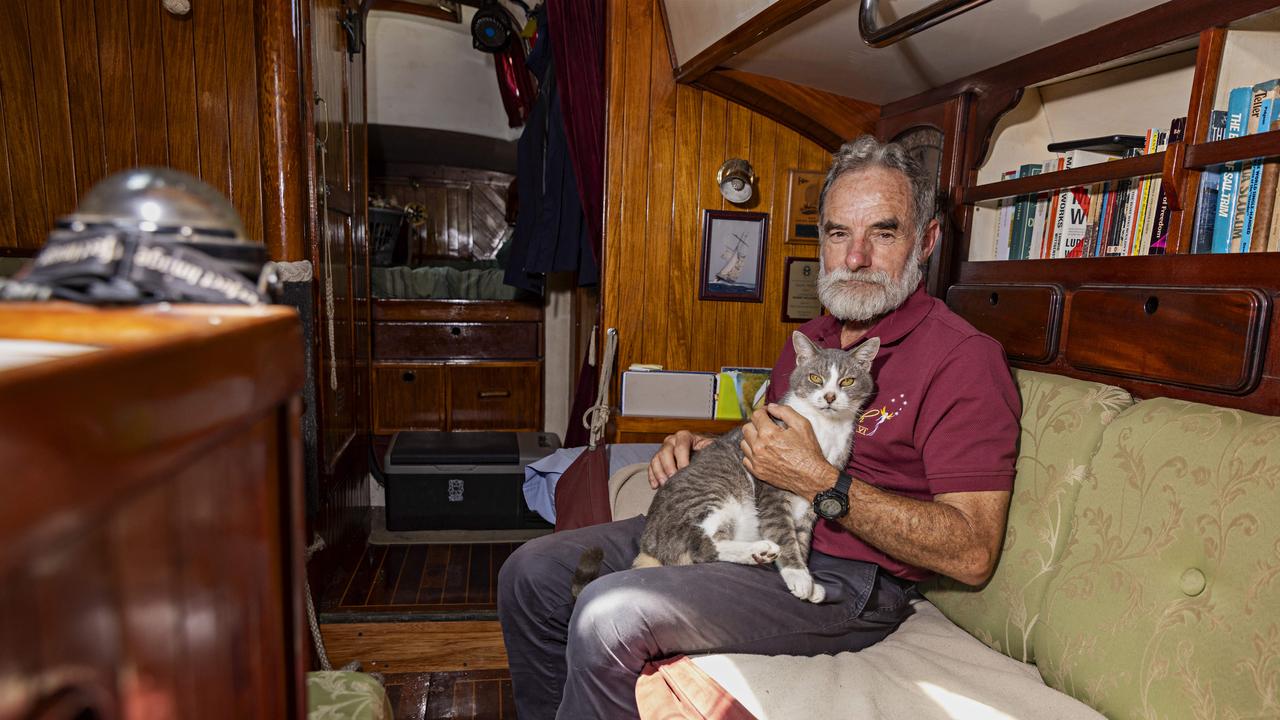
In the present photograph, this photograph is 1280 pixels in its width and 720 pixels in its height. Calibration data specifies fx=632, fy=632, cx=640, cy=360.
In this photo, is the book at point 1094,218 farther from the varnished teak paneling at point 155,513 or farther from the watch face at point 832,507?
the varnished teak paneling at point 155,513

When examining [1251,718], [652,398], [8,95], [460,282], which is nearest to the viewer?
[1251,718]

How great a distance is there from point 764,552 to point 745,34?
1.32 meters

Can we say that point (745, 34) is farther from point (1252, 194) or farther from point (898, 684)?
point (898, 684)

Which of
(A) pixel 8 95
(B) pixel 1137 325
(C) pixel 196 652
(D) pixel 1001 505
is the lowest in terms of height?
(D) pixel 1001 505

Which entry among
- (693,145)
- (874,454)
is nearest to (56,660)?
(874,454)

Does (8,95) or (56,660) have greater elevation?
(8,95)

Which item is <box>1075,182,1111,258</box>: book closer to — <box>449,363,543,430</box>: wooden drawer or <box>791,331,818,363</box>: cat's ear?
<box>791,331,818,363</box>: cat's ear

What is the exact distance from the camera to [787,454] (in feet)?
4.11

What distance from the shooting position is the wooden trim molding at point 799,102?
2.06m

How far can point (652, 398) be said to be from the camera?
7.29 ft

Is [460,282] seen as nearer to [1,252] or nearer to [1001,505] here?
[1,252]

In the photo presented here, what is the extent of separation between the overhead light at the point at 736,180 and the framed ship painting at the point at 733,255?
6 cm

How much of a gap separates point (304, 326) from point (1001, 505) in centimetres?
173

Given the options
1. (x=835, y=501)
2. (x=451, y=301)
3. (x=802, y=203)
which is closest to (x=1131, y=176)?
(x=835, y=501)
